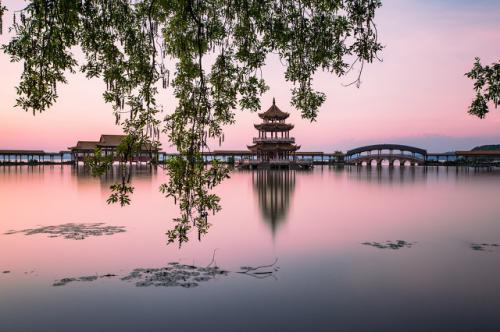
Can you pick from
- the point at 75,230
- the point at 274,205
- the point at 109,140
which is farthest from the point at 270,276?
the point at 109,140

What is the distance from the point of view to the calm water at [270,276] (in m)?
6.58

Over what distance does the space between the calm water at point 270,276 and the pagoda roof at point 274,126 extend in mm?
46834

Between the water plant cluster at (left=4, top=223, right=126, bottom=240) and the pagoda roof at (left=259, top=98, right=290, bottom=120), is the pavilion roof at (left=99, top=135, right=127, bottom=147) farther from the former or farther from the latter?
the water plant cluster at (left=4, top=223, right=126, bottom=240)

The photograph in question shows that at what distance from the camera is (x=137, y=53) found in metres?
5.79

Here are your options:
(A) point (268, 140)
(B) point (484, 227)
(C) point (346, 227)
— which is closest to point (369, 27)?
(C) point (346, 227)

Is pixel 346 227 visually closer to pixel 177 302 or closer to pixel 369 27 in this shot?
pixel 177 302

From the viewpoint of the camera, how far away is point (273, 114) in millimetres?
64938

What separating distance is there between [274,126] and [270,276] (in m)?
56.9

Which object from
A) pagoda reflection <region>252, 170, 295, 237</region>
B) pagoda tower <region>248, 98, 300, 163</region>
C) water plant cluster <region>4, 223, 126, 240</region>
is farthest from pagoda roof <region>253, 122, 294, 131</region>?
water plant cluster <region>4, 223, 126, 240</region>

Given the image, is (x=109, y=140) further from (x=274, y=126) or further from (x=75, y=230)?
(x=75, y=230)

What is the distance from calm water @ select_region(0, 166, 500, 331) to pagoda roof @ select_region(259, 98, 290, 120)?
4721 centimetres

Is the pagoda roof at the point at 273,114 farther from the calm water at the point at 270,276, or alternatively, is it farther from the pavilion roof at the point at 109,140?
the calm water at the point at 270,276

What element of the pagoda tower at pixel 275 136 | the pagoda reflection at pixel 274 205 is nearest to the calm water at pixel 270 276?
the pagoda reflection at pixel 274 205

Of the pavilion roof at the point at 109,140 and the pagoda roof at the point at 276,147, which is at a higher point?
the pavilion roof at the point at 109,140
